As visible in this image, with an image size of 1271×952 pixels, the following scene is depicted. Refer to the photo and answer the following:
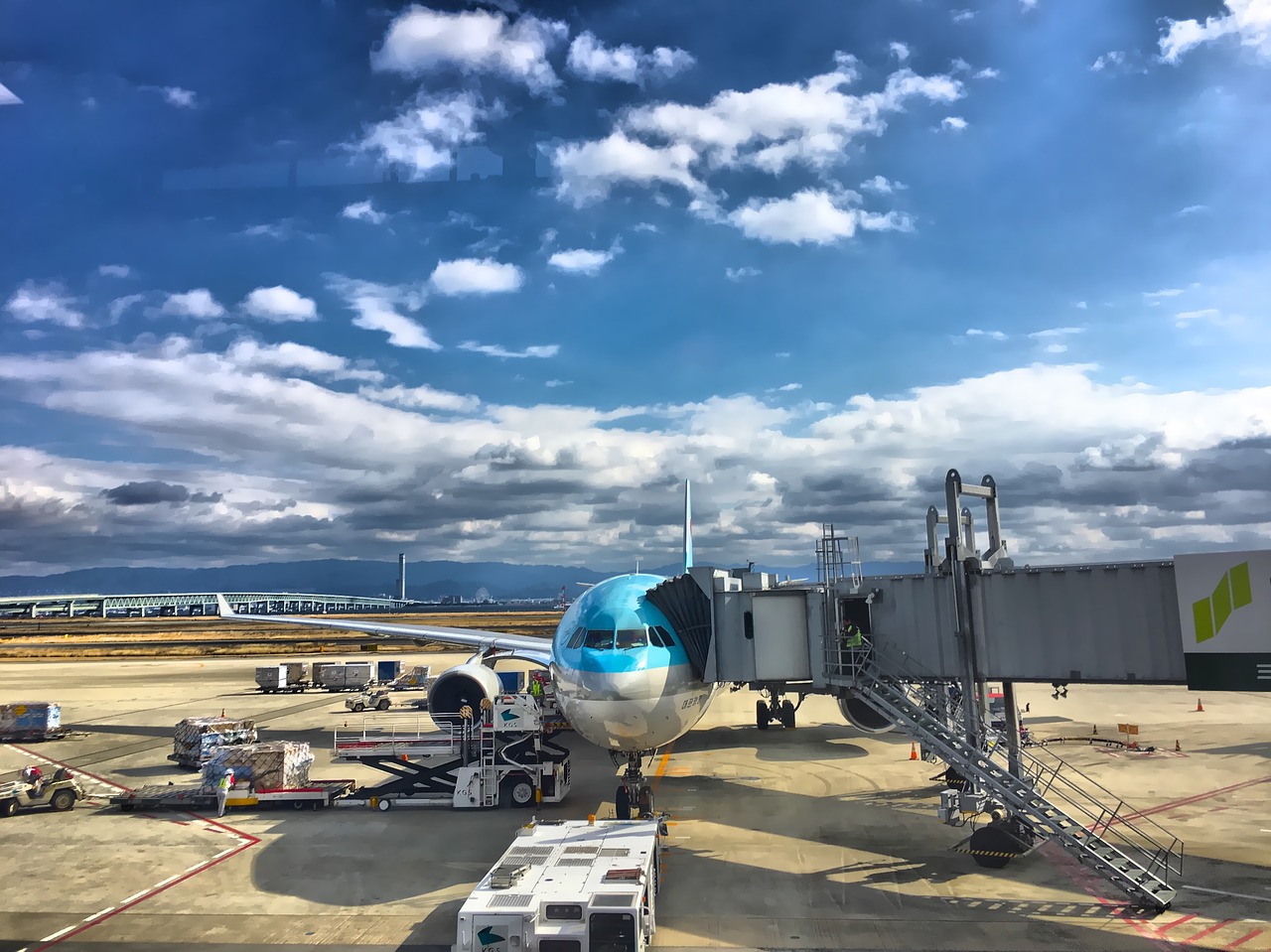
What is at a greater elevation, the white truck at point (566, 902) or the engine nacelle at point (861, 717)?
the engine nacelle at point (861, 717)

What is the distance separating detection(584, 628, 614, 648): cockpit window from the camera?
17.7m

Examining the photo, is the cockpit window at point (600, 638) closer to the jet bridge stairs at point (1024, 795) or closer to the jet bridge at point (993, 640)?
the jet bridge at point (993, 640)

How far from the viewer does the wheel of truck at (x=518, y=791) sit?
2198cm

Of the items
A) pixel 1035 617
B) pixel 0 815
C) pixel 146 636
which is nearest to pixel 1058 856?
pixel 1035 617

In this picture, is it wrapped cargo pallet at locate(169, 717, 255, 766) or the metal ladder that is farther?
wrapped cargo pallet at locate(169, 717, 255, 766)

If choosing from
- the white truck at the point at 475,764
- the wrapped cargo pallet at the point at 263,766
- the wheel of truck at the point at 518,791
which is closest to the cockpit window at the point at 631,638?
the white truck at the point at 475,764

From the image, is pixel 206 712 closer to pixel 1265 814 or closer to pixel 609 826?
pixel 609 826

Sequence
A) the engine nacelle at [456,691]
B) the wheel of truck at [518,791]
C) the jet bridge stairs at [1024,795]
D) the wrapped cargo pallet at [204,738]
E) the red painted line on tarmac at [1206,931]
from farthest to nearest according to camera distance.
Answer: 1. the wrapped cargo pallet at [204,738]
2. the engine nacelle at [456,691]
3. the wheel of truck at [518,791]
4. the jet bridge stairs at [1024,795]
5. the red painted line on tarmac at [1206,931]

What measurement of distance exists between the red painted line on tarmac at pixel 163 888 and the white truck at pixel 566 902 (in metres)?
7.17

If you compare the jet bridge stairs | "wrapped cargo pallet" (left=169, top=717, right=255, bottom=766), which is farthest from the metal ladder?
"wrapped cargo pallet" (left=169, top=717, right=255, bottom=766)

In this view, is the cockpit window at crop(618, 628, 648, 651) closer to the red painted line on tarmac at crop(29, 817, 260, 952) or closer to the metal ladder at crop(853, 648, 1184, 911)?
the metal ladder at crop(853, 648, 1184, 911)

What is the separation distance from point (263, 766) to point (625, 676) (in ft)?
44.7

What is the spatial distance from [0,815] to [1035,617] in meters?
28.8

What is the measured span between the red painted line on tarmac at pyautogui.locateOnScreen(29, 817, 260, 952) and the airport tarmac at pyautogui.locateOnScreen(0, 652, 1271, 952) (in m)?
0.06
